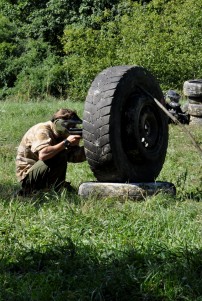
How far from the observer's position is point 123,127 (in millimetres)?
7820

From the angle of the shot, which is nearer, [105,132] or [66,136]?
[105,132]

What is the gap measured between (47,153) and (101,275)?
113 inches

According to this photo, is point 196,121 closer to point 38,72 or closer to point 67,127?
point 67,127

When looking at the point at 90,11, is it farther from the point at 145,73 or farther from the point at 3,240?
the point at 3,240

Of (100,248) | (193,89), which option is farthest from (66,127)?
(193,89)

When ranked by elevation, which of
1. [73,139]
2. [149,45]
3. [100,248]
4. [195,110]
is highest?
[149,45]

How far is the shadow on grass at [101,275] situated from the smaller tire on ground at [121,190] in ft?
6.24

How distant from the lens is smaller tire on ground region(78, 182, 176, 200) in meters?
7.55

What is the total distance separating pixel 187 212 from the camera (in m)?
6.64

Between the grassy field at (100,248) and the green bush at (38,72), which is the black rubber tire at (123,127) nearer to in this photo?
the grassy field at (100,248)

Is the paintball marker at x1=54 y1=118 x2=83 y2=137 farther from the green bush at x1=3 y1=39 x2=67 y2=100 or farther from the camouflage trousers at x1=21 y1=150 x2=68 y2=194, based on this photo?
the green bush at x1=3 y1=39 x2=67 y2=100

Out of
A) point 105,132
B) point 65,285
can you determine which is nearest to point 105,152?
point 105,132

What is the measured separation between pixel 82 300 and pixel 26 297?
37cm

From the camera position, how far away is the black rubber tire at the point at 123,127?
748 centimetres
